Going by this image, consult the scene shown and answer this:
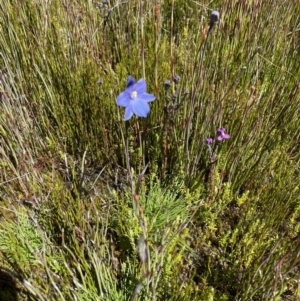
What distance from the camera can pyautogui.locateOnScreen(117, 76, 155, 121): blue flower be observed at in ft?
3.57

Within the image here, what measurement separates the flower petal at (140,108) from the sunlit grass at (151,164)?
21 centimetres

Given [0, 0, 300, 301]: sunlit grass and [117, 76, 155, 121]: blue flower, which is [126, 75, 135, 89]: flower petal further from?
[0, 0, 300, 301]: sunlit grass

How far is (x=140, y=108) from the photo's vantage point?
111 centimetres

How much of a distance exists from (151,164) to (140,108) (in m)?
0.62

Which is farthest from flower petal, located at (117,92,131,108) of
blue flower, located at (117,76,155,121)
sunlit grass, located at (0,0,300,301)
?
sunlit grass, located at (0,0,300,301)

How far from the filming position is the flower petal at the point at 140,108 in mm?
1088

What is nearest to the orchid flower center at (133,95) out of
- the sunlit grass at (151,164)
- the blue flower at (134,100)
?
the blue flower at (134,100)

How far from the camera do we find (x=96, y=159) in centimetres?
183

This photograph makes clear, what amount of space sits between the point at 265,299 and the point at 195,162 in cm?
60

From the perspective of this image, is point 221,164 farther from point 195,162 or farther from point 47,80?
point 47,80

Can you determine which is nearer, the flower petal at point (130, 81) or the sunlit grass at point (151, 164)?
the flower petal at point (130, 81)

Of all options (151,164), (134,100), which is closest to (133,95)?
(134,100)

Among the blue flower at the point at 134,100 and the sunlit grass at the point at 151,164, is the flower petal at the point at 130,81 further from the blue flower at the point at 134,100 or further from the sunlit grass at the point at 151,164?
the sunlit grass at the point at 151,164

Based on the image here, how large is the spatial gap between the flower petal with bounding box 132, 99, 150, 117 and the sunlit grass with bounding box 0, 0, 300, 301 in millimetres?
206
